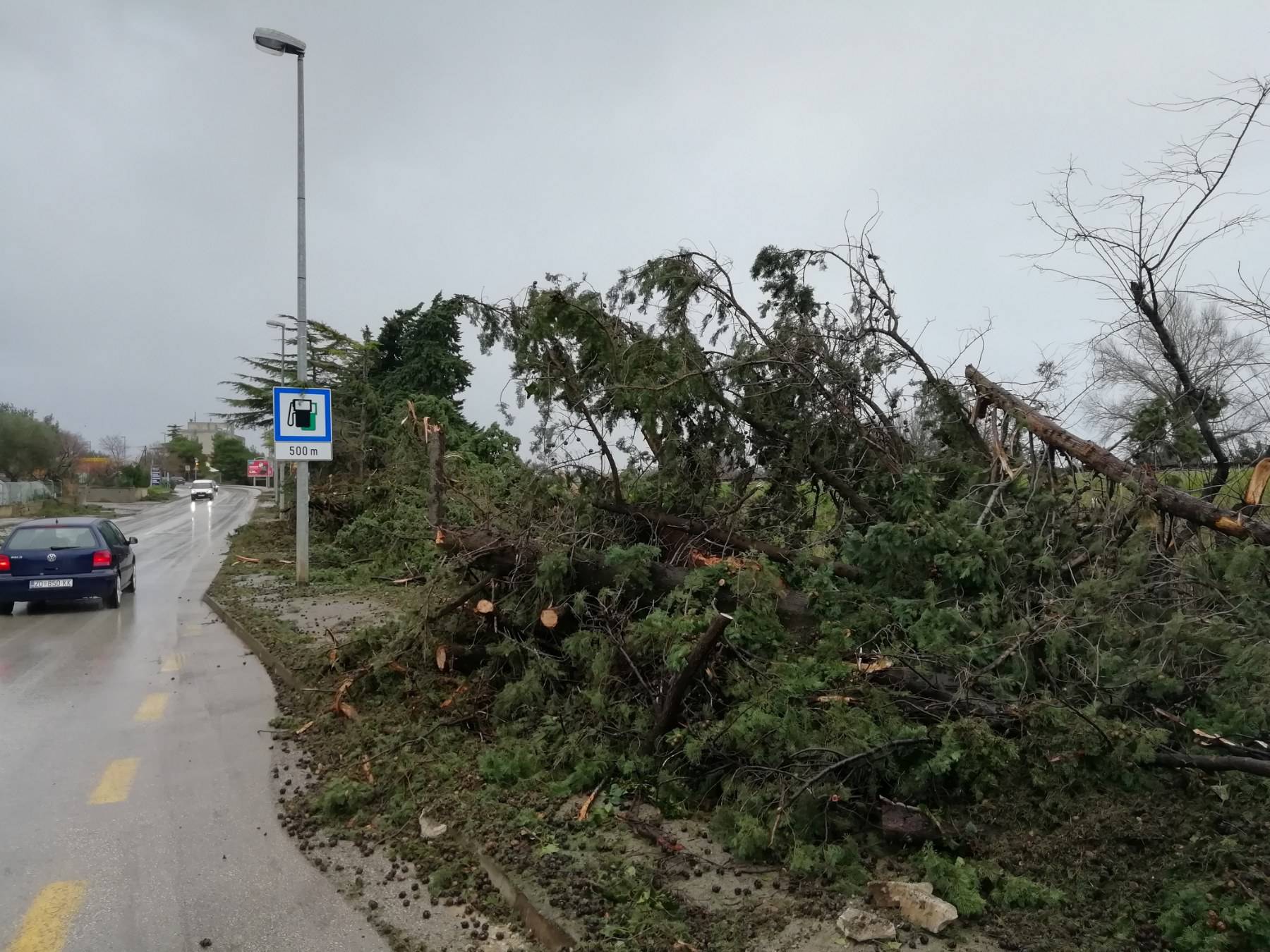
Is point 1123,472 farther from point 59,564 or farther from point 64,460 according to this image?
point 64,460

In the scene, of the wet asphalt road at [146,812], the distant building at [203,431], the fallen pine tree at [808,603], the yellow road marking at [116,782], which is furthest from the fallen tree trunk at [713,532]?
the distant building at [203,431]

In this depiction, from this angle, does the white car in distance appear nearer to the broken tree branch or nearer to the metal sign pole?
the metal sign pole

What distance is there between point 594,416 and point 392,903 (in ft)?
14.1

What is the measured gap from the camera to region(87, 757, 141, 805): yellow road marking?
5336 mm

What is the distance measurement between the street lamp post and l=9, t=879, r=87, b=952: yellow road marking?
35.2ft

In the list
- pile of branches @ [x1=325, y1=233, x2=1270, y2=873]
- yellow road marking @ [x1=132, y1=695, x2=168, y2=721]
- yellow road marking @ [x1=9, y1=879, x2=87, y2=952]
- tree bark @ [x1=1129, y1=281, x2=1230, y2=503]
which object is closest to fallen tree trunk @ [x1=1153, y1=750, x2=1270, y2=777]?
pile of branches @ [x1=325, y1=233, x2=1270, y2=873]

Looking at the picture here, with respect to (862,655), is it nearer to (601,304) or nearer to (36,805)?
(601,304)

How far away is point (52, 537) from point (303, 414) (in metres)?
4.08

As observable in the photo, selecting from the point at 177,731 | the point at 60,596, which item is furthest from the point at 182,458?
the point at 177,731

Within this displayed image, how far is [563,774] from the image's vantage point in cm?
A: 521

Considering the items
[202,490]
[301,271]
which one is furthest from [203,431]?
[301,271]

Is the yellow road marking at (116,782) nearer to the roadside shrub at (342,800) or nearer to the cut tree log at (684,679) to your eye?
the roadside shrub at (342,800)

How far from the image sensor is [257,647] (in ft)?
32.8

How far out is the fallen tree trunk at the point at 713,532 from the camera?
646 cm
